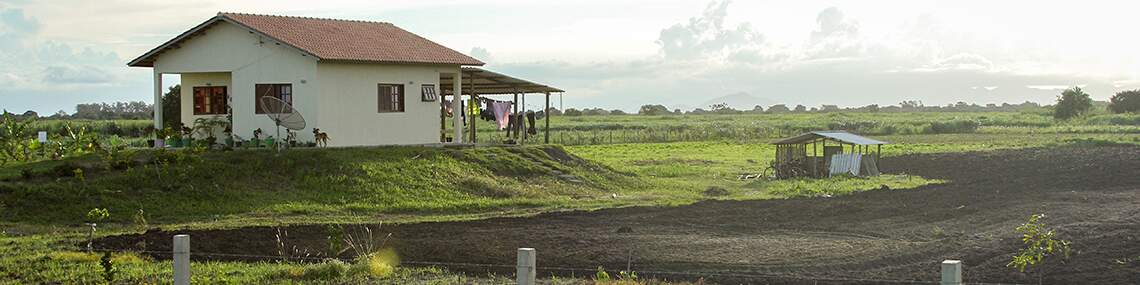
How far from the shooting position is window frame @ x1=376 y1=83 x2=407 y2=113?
3387cm

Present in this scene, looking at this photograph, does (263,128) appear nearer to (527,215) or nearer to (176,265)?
(527,215)

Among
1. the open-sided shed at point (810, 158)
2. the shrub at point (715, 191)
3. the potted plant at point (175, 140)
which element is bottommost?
the shrub at point (715, 191)

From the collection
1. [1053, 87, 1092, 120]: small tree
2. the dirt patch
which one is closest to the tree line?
[1053, 87, 1092, 120]: small tree

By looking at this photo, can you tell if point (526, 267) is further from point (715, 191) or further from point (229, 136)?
point (229, 136)

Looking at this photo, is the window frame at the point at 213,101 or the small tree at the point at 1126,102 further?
the small tree at the point at 1126,102

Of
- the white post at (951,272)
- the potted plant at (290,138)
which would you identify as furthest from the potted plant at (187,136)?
the white post at (951,272)

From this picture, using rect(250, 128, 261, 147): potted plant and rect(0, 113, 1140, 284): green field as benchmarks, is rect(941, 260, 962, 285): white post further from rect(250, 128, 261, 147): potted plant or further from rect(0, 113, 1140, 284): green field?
rect(250, 128, 261, 147): potted plant

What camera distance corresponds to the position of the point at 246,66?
33.1 meters

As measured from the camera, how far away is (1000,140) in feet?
211

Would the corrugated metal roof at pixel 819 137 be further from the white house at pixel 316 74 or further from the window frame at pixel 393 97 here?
the window frame at pixel 393 97

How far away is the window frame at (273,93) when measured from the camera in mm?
32688

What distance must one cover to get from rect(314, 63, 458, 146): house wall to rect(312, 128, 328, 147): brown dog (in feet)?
0.79

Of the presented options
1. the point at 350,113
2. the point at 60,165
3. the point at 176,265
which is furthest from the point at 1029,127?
the point at 176,265

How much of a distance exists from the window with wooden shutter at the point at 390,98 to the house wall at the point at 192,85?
14.5 ft
